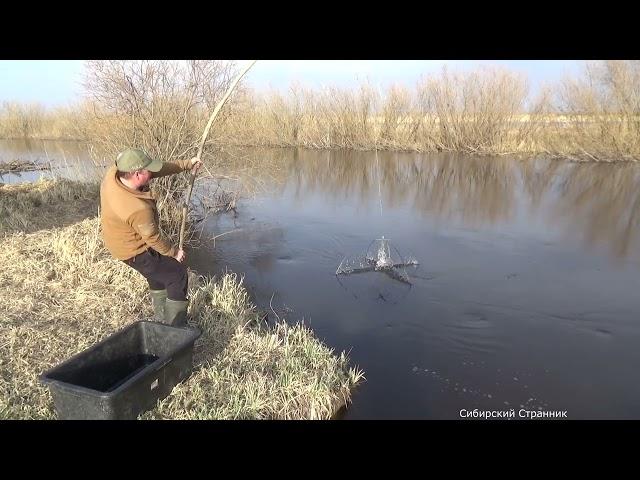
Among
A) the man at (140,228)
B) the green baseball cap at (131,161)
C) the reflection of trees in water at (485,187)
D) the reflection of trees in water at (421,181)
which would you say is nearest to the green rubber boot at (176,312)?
the man at (140,228)

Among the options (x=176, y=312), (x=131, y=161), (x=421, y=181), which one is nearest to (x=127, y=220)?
(x=131, y=161)

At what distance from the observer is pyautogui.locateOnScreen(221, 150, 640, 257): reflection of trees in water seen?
991 centimetres

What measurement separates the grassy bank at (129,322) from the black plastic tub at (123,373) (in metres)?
0.20

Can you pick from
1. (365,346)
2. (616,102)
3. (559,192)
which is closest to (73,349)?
(365,346)

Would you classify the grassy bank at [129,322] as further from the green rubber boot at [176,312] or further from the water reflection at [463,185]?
the water reflection at [463,185]

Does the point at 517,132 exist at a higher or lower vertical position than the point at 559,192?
higher

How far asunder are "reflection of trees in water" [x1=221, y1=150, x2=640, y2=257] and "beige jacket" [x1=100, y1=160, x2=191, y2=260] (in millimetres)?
7637

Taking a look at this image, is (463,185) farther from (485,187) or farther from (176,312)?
(176,312)

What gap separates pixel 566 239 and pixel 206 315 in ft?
22.7

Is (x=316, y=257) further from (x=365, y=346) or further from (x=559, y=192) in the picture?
(x=559, y=192)

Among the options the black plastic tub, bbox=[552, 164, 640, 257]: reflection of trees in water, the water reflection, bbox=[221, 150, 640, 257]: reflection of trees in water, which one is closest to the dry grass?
the water reflection

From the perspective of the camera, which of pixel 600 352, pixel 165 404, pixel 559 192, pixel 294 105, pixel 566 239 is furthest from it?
pixel 294 105

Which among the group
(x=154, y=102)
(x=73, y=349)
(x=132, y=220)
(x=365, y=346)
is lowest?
(x=365, y=346)

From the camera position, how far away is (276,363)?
409 cm
